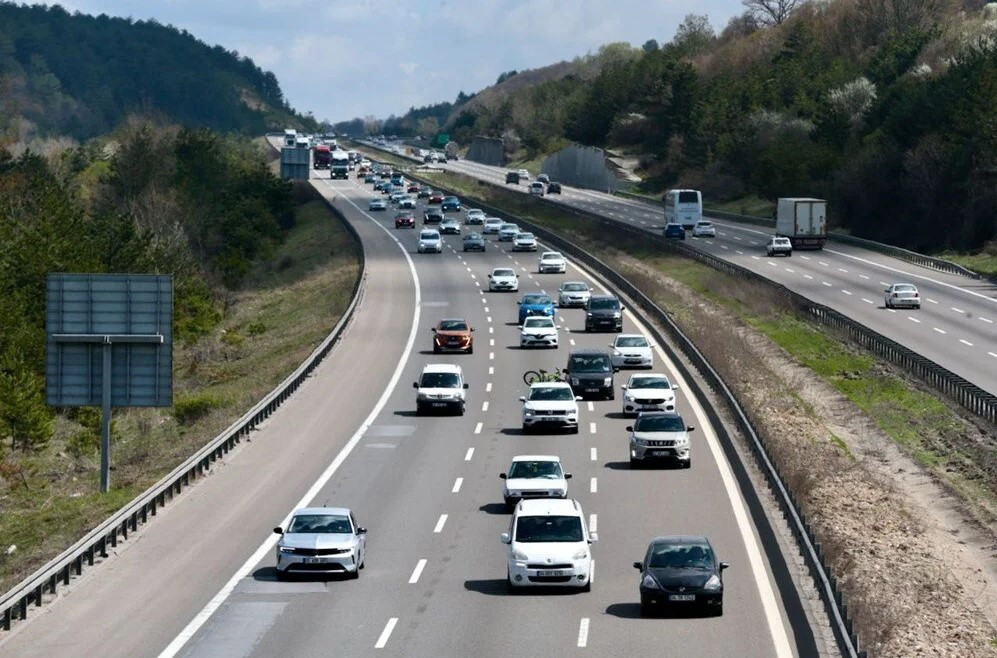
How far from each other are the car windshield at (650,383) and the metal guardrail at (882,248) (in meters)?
49.4

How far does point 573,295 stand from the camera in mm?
82188

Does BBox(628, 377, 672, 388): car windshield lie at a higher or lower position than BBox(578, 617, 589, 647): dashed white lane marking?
higher

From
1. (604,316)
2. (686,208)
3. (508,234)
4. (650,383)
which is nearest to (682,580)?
(650,383)

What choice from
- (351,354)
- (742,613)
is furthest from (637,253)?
(742,613)

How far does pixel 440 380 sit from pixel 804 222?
6350cm

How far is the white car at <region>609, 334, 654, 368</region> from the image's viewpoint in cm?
6184

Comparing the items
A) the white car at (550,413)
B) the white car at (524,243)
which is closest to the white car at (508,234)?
the white car at (524,243)

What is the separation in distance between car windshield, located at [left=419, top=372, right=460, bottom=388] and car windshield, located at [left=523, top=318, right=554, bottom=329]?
1514cm

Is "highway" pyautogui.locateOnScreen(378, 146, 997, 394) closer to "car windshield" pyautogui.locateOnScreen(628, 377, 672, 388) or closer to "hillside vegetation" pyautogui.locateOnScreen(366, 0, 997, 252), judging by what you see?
"hillside vegetation" pyautogui.locateOnScreen(366, 0, 997, 252)

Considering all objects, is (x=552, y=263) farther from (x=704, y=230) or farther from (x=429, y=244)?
(x=704, y=230)

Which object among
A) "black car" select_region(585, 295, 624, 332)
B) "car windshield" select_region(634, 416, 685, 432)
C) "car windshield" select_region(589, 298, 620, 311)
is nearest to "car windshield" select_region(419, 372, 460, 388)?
"car windshield" select_region(634, 416, 685, 432)

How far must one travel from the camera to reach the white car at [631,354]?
61.8m

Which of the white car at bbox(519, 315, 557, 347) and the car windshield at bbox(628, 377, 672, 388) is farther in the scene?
the white car at bbox(519, 315, 557, 347)

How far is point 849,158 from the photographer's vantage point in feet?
452
